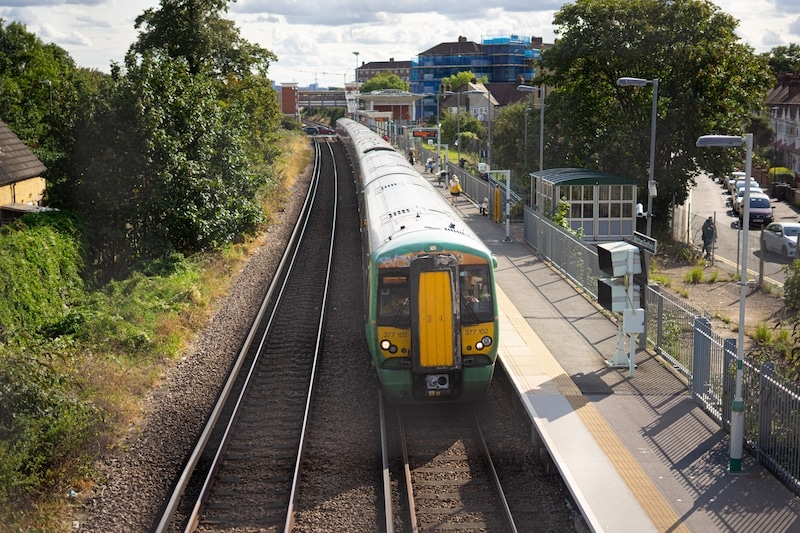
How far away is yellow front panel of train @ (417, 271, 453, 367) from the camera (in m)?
13.1

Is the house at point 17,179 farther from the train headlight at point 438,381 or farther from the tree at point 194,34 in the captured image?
the train headlight at point 438,381

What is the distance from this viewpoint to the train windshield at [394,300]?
13.4m

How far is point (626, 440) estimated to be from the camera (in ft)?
41.8

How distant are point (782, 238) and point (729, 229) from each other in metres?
8.03

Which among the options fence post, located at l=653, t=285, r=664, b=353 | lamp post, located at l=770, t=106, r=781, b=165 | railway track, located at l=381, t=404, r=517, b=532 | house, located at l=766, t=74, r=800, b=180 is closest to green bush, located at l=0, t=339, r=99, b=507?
railway track, located at l=381, t=404, r=517, b=532

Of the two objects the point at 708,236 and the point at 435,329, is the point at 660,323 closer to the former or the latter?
the point at 435,329

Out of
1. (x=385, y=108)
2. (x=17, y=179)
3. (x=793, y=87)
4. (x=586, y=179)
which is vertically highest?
(x=793, y=87)

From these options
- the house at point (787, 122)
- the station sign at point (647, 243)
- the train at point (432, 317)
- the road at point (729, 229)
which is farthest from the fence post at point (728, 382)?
the house at point (787, 122)

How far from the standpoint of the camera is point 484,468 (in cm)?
1221

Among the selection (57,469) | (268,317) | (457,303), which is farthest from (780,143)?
(57,469)

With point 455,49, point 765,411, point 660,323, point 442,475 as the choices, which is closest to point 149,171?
point 660,323

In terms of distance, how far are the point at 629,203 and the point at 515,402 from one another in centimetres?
1795

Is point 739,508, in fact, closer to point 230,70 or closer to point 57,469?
point 57,469

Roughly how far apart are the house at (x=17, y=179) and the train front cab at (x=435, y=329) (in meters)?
18.9
